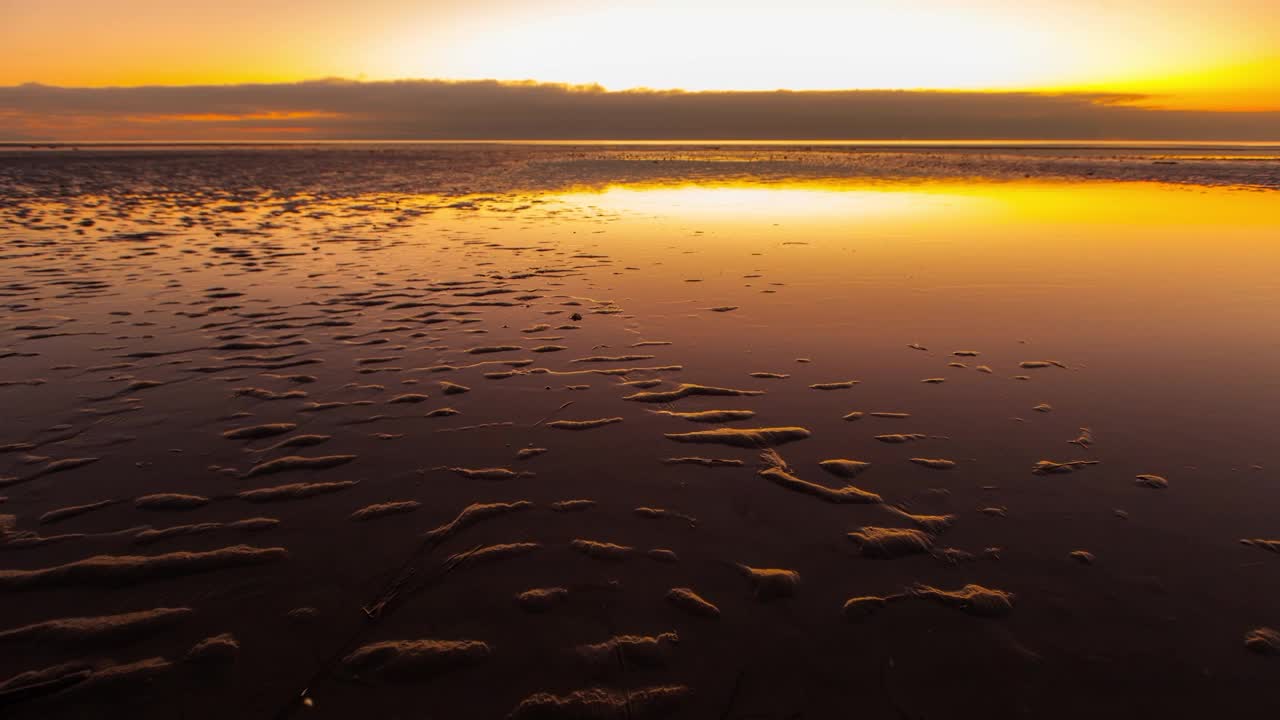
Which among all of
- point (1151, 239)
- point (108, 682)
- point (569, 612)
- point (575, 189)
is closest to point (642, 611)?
point (569, 612)

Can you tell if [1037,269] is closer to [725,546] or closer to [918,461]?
[918,461]

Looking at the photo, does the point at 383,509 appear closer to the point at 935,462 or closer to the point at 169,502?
the point at 169,502

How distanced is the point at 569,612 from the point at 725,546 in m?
1.30

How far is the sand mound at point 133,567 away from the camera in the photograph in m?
3.88

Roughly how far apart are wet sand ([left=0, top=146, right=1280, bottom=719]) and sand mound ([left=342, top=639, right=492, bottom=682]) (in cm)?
2

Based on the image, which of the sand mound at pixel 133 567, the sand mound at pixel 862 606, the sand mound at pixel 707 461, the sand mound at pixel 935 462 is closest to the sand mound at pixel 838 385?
the sand mound at pixel 935 462

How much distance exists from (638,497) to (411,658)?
2190mm

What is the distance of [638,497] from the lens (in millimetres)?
5035

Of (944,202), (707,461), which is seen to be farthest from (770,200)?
(707,461)

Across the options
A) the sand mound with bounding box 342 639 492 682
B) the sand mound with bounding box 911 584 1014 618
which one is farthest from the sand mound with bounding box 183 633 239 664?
the sand mound with bounding box 911 584 1014 618

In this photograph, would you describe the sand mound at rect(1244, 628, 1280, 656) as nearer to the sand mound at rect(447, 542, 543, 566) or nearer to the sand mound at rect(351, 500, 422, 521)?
the sand mound at rect(447, 542, 543, 566)

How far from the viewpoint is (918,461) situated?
5555mm

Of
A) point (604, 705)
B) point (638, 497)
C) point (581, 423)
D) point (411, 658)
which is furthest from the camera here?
point (581, 423)

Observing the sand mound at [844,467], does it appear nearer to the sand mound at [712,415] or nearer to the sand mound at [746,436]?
the sand mound at [746,436]
